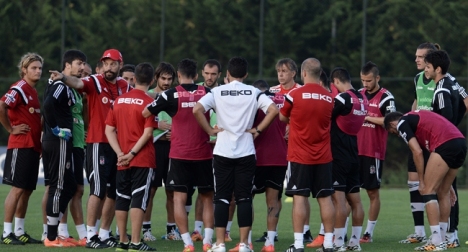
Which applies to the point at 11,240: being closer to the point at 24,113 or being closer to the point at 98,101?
the point at 24,113

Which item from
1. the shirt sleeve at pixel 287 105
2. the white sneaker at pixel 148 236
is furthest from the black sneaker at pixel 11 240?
the shirt sleeve at pixel 287 105

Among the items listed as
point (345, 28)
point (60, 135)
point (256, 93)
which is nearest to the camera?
point (256, 93)

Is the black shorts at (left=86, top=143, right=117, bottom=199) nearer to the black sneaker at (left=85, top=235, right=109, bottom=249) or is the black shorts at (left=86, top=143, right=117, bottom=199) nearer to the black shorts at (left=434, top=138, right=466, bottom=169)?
the black sneaker at (left=85, top=235, right=109, bottom=249)

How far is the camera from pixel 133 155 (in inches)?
Answer: 417

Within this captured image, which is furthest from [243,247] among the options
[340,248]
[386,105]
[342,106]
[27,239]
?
[386,105]

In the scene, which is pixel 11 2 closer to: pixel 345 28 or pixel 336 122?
pixel 345 28

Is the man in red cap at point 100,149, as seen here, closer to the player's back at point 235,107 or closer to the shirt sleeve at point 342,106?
the player's back at point 235,107

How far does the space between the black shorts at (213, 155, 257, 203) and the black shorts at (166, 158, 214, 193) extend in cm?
42

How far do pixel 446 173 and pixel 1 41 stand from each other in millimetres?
22128

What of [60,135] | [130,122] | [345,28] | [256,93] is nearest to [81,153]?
[60,135]

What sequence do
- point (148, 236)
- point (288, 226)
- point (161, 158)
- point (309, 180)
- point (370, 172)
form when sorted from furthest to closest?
1. point (288, 226)
2. point (161, 158)
3. point (148, 236)
4. point (370, 172)
5. point (309, 180)

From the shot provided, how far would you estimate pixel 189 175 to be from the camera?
10.9m

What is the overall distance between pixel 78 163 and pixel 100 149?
0.54 metres

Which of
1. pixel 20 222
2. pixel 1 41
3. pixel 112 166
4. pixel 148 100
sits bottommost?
pixel 20 222
